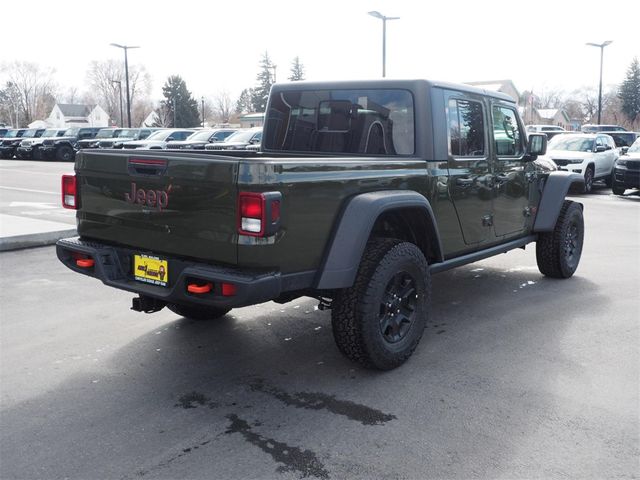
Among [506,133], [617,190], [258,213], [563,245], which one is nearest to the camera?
[258,213]

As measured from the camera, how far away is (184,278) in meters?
3.59

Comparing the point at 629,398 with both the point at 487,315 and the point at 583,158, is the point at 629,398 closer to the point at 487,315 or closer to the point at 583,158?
the point at 487,315

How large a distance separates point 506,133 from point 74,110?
143 meters

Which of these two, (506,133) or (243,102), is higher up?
(243,102)

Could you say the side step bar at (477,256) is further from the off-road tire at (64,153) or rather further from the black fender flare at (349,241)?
the off-road tire at (64,153)

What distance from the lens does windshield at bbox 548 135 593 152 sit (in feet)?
59.0

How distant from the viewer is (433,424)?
351 centimetres

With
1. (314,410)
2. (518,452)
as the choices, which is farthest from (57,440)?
(518,452)

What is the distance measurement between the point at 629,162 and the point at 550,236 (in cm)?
1114

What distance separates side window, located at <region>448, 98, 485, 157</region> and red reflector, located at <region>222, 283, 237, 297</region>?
228 cm

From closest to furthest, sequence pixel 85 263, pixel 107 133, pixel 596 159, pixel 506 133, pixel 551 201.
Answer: pixel 85 263 → pixel 506 133 → pixel 551 201 → pixel 596 159 → pixel 107 133

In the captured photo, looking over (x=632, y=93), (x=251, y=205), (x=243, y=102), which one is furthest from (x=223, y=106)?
(x=251, y=205)

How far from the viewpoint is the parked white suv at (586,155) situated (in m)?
17.2

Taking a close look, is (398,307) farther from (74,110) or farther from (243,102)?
(74,110)
